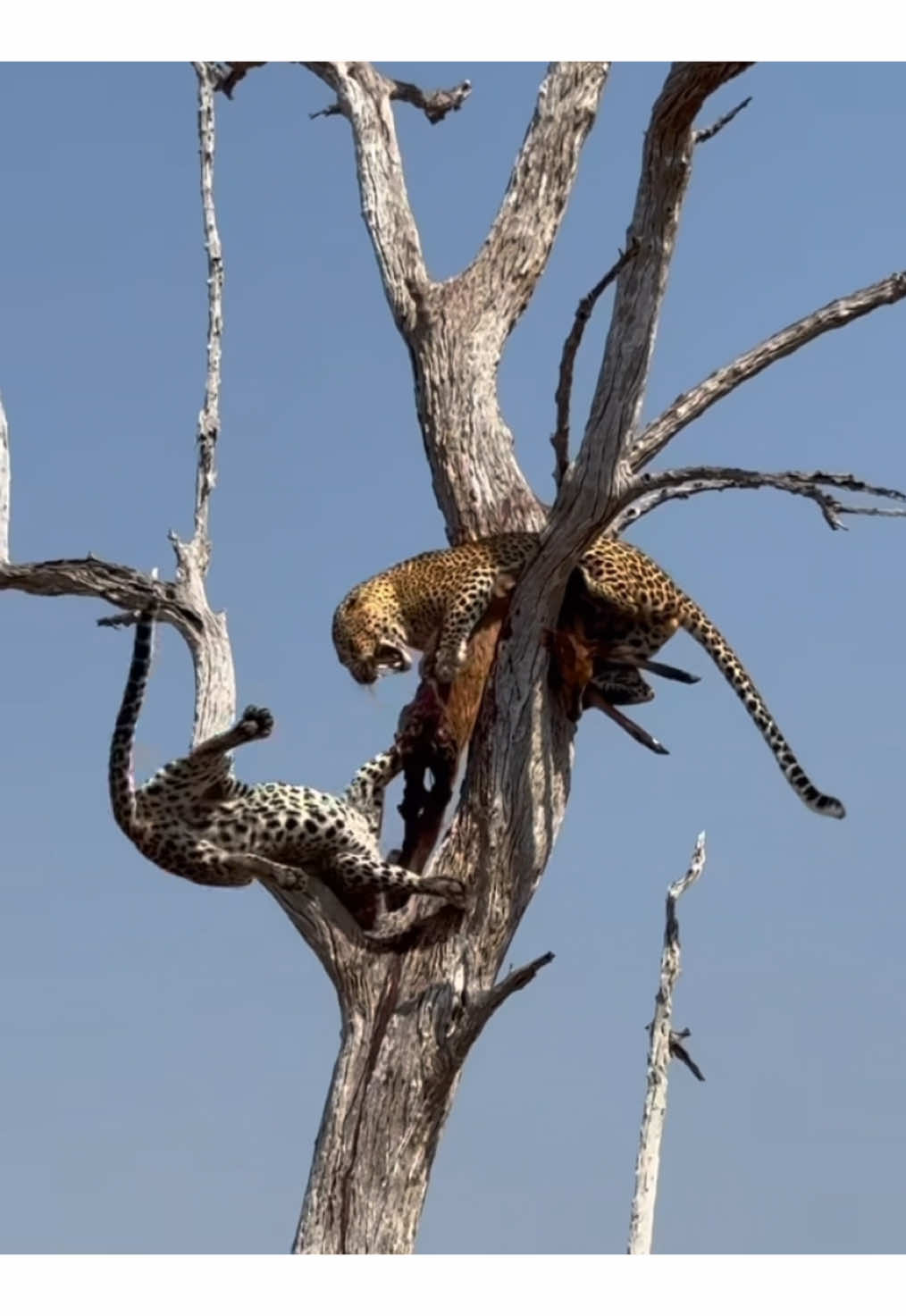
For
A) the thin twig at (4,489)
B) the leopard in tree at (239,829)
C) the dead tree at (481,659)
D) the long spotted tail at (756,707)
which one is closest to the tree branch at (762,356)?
the dead tree at (481,659)

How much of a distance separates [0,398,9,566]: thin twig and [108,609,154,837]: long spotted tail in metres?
1.22

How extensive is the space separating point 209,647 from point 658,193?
2652 mm

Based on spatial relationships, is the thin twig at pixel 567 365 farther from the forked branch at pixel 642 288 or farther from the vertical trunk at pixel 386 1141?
the vertical trunk at pixel 386 1141

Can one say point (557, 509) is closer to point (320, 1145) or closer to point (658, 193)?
point (658, 193)

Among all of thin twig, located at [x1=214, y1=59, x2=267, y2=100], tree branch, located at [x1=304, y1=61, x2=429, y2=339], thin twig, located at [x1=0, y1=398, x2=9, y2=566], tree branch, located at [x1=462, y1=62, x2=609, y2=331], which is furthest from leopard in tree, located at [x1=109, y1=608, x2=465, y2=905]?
thin twig, located at [x1=214, y1=59, x2=267, y2=100]

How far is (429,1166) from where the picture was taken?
7797 millimetres

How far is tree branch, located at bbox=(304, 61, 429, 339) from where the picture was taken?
9.62 metres

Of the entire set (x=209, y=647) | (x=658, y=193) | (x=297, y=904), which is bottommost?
(x=297, y=904)

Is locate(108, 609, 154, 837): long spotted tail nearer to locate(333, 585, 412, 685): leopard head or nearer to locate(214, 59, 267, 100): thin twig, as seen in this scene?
locate(333, 585, 412, 685): leopard head

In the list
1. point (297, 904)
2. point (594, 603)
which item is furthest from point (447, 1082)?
point (594, 603)

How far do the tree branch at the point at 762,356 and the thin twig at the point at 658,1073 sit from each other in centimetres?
235

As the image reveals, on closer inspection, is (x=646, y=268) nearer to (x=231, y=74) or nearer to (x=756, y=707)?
(x=756, y=707)

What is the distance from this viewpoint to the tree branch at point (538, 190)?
959 centimetres

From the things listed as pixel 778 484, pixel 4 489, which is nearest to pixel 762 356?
pixel 778 484
